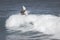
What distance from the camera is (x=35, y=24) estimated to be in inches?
566

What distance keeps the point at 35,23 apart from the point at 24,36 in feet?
5.06

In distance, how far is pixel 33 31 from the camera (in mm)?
13781

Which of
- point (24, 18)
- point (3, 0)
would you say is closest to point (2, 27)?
point (24, 18)

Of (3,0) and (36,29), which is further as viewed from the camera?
(3,0)

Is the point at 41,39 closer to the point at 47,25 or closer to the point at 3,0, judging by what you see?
the point at 47,25

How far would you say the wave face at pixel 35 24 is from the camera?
43.9ft

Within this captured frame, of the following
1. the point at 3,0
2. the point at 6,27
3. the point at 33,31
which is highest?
the point at 3,0

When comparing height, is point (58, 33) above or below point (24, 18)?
below

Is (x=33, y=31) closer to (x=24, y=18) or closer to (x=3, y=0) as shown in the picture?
(x=24, y=18)

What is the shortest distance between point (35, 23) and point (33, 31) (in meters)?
0.79

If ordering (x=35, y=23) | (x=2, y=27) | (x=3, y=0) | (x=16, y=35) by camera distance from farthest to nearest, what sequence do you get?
1. (x=3, y=0)
2. (x=2, y=27)
3. (x=35, y=23)
4. (x=16, y=35)

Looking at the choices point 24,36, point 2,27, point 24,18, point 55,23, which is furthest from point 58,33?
point 2,27

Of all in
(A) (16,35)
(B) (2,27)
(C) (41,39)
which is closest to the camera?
(C) (41,39)

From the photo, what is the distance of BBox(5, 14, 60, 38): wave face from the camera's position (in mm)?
13395
